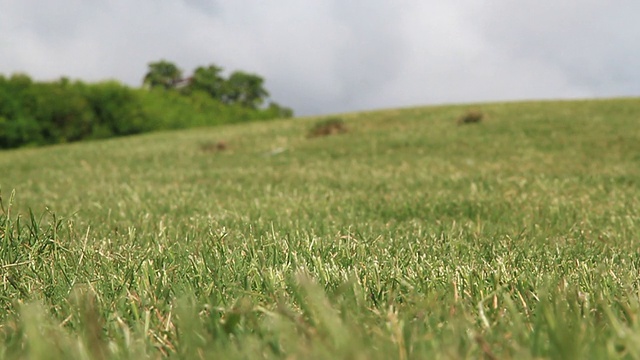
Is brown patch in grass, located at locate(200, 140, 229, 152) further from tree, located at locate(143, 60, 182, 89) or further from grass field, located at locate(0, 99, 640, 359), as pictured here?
tree, located at locate(143, 60, 182, 89)

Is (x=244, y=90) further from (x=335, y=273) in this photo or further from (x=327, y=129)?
(x=335, y=273)

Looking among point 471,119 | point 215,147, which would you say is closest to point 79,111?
point 215,147

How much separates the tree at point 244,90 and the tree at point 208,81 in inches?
45.7

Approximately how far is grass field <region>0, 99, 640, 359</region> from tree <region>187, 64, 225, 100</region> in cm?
8455

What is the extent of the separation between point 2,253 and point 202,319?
5.15 ft

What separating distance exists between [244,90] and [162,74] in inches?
571

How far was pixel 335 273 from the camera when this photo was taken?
265 centimetres

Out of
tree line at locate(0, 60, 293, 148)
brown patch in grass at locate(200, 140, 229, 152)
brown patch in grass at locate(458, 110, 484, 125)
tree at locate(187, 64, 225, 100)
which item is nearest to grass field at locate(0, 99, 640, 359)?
brown patch in grass at locate(200, 140, 229, 152)

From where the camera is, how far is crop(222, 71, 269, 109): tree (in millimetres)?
94875

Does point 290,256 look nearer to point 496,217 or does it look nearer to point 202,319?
point 202,319

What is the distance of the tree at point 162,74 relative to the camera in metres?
95.6

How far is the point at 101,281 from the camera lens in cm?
251

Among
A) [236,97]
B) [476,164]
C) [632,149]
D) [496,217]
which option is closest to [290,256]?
[496,217]

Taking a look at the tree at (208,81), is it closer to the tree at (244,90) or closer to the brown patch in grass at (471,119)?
the tree at (244,90)
